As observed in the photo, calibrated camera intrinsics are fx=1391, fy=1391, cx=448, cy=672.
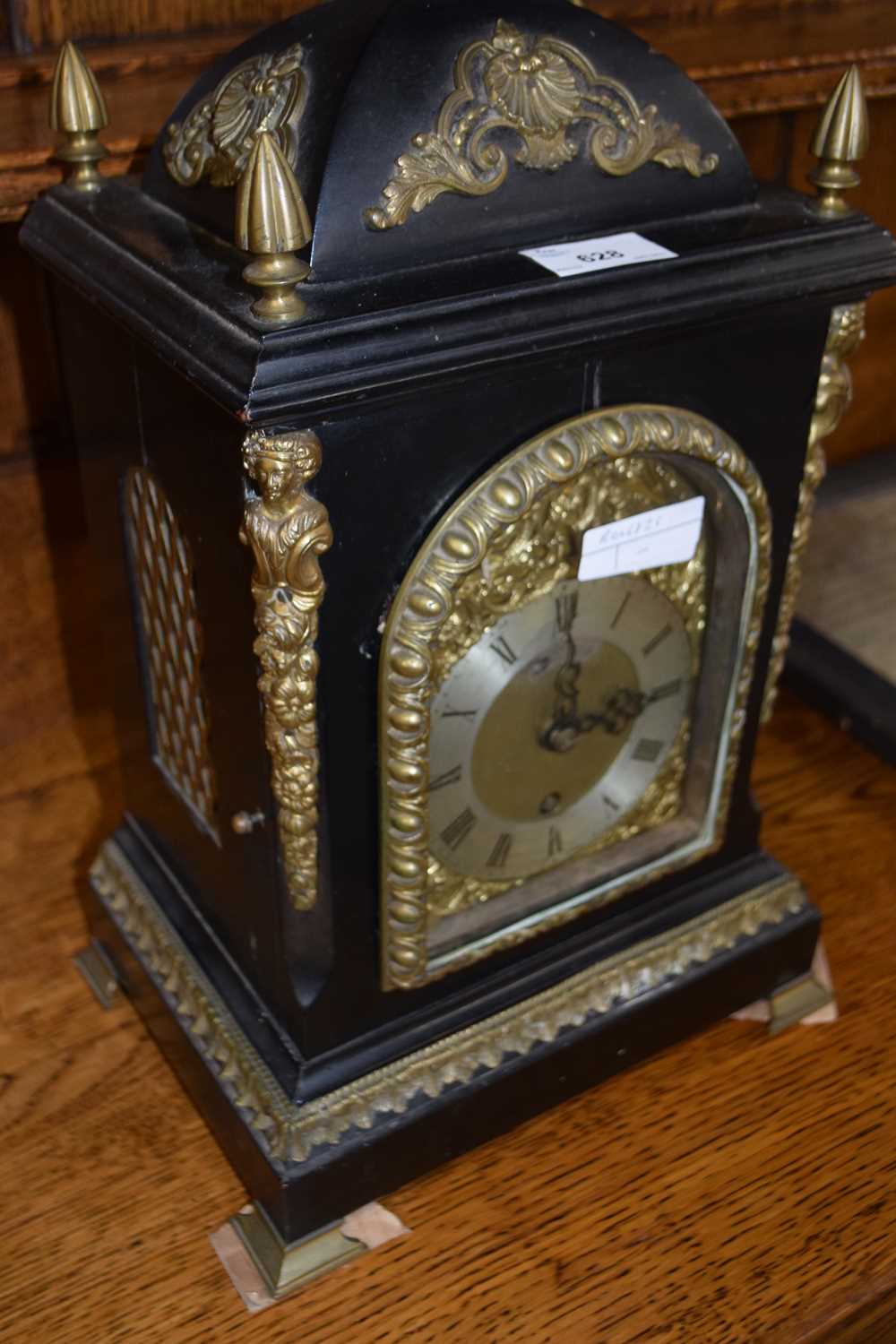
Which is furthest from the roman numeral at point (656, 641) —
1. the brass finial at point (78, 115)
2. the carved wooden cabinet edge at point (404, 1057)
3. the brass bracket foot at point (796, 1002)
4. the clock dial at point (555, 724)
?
the brass finial at point (78, 115)

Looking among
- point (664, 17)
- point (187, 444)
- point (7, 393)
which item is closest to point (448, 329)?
point (187, 444)

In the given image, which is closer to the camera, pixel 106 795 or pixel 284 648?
pixel 284 648

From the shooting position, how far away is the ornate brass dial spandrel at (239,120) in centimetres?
85

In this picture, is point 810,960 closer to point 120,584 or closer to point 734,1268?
point 734,1268

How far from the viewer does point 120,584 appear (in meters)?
1.12

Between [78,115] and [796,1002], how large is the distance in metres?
0.94

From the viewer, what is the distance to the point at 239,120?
34.9 inches

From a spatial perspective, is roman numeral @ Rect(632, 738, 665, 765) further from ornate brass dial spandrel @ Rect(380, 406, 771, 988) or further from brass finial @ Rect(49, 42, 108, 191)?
brass finial @ Rect(49, 42, 108, 191)

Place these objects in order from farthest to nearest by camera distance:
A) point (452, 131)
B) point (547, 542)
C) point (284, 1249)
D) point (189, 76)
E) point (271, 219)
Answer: point (189, 76), point (284, 1249), point (547, 542), point (452, 131), point (271, 219)

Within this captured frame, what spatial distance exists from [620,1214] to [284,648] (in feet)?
1.81

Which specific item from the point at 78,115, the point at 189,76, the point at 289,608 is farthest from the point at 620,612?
the point at 189,76

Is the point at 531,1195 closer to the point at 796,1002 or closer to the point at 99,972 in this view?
the point at 796,1002

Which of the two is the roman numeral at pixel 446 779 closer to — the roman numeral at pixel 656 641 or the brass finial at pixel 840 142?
the roman numeral at pixel 656 641

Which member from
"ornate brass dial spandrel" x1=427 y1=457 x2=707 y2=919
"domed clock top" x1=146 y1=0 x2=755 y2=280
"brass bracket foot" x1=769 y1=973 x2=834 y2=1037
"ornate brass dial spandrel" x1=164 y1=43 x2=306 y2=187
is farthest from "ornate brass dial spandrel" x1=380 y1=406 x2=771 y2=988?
"brass bracket foot" x1=769 y1=973 x2=834 y2=1037
